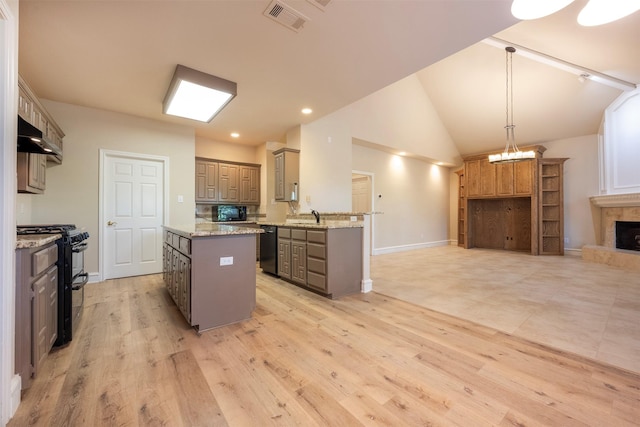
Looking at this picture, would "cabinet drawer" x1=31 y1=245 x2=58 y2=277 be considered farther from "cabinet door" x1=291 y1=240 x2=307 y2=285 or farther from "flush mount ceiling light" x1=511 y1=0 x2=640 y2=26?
"flush mount ceiling light" x1=511 y1=0 x2=640 y2=26

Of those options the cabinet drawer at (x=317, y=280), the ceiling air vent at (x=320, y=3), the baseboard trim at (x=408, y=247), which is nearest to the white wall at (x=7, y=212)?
the ceiling air vent at (x=320, y=3)

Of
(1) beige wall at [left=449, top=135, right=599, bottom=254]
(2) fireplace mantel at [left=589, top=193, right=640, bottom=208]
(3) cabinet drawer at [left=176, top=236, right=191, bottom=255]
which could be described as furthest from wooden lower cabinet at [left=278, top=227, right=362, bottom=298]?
(1) beige wall at [left=449, top=135, right=599, bottom=254]

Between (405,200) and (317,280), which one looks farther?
(405,200)

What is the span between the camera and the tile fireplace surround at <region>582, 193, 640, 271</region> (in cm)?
523

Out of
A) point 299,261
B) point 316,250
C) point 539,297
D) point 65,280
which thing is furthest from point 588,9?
point 65,280

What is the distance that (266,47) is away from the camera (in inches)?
101

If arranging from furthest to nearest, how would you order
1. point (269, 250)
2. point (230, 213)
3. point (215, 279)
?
1. point (230, 213)
2. point (269, 250)
3. point (215, 279)

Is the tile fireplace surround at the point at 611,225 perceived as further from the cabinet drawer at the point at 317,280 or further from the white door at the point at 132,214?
the white door at the point at 132,214

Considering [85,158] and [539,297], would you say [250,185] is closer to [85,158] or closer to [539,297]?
[85,158]

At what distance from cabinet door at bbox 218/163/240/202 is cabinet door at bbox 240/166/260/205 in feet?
0.36

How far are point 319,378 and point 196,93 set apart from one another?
3.34 metres

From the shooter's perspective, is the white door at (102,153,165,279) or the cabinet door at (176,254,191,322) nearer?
the cabinet door at (176,254,191,322)

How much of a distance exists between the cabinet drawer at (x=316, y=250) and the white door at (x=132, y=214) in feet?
9.12

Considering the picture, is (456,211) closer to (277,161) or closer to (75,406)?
(277,161)
